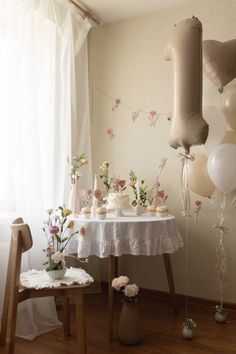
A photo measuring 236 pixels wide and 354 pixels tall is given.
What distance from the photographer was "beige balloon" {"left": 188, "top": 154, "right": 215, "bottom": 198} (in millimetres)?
2299

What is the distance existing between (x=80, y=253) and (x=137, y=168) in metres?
1.11

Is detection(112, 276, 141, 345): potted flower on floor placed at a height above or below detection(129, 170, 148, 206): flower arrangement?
below

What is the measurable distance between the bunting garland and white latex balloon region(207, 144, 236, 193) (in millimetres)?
768

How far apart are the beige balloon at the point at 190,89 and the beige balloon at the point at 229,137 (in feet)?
1.51

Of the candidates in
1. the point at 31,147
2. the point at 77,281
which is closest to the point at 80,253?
the point at 77,281

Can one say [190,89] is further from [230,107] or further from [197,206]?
[197,206]

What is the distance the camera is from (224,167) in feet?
6.77

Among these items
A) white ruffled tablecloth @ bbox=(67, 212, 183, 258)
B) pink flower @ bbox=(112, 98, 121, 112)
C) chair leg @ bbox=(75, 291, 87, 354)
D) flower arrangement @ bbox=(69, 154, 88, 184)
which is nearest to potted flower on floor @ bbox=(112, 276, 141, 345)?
white ruffled tablecloth @ bbox=(67, 212, 183, 258)

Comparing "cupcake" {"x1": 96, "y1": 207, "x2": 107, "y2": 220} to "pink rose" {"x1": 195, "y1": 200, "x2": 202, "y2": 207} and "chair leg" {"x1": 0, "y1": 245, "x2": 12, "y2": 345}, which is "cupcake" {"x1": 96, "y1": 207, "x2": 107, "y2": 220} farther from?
"pink rose" {"x1": 195, "y1": 200, "x2": 202, "y2": 207}

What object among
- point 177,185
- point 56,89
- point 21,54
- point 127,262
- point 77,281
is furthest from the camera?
point 127,262

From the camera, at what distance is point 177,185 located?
2.76m

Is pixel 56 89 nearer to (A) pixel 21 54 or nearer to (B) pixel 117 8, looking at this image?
(A) pixel 21 54

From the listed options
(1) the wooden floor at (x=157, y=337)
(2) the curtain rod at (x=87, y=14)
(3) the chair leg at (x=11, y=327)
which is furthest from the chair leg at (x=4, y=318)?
A: (2) the curtain rod at (x=87, y=14)

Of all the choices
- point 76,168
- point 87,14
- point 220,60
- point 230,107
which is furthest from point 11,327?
point 87,14
